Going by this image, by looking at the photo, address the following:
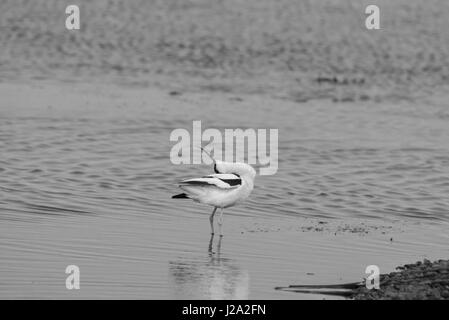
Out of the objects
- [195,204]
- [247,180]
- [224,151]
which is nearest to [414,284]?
[247,180]

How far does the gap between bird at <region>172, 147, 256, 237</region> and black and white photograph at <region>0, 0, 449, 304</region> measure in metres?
0.02

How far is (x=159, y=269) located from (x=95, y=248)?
1158mm

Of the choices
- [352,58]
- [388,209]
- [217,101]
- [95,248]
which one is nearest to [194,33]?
[352,58]

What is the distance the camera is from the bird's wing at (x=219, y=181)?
1395 centimetres

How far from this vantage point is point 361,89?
26.6m

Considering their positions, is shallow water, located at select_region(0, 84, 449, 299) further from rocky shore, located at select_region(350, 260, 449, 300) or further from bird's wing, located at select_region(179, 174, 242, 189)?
bird's wing, located at select_region(179, 174, 242, 189)

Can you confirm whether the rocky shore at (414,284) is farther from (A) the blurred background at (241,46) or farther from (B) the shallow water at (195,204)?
(A) the blurred background at (241,46)

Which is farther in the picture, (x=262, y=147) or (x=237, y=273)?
(x=262, y=147)

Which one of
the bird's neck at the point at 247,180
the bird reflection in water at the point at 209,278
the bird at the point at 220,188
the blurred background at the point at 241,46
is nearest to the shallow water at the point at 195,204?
the bird reflection in water at the point at 209,278

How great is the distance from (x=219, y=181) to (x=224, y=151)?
6.16m

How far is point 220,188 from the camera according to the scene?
14.1m

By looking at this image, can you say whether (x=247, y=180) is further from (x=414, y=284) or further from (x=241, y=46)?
(x=241, y=46)

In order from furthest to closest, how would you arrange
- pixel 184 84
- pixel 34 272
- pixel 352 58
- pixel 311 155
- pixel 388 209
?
pixel 352 58, pixel 184 84, pixel 311 155, pixel 388 209, pixel 34 272

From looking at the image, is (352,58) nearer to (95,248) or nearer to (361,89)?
(361,89)
